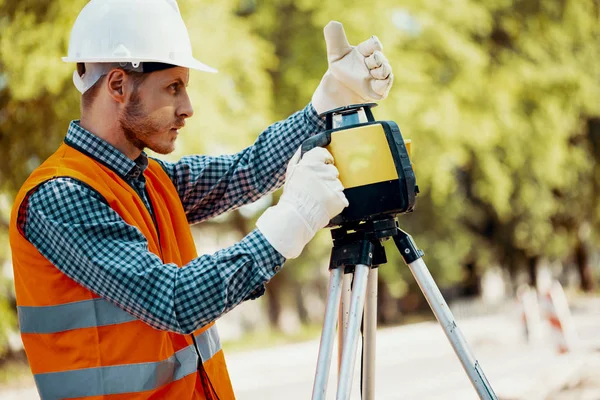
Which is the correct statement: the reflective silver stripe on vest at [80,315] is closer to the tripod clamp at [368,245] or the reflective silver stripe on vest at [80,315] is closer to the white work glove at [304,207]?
the white work glove at [304,207]

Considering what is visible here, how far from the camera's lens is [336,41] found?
2168 mm

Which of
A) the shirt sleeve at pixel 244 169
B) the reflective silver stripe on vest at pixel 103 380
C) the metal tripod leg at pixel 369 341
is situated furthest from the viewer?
the shirt sleeve at pixel 244 169

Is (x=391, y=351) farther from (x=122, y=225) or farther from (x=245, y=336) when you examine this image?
(x=122, y=225)

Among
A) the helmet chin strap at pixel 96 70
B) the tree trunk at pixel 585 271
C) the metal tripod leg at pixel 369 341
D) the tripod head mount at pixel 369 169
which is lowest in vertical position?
the tree trunk at pixel 585 271

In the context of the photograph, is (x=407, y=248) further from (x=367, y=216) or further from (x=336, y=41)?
(x=336, y=41)

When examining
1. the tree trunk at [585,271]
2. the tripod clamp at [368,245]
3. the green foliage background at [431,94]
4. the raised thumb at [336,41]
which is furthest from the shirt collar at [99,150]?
the tree trunk at [585,271]

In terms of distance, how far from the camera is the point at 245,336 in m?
13.6

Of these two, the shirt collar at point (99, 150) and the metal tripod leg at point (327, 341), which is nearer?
the metal tripod leg at point (327, 341)

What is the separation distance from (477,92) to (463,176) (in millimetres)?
4010

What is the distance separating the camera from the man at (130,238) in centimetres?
165

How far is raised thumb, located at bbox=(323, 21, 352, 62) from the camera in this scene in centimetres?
216

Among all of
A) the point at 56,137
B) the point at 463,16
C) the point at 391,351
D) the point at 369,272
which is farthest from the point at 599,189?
the point at 369,272

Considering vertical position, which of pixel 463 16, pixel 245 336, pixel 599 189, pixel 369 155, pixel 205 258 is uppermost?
A: pixel 463 16

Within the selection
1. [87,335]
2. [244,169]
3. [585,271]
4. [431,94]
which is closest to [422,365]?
[431,94]
